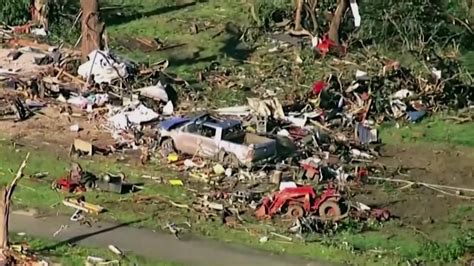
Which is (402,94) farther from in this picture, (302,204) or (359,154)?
(302,204)

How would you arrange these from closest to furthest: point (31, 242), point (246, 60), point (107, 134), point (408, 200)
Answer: point (31, 242) → point (408, 200) → point (107, 134) → point (246, 60)

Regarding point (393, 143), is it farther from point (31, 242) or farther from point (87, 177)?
point (31, 242)

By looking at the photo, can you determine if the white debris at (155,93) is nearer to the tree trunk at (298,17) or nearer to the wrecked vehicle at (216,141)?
the wrecked vehicle at (216,141)

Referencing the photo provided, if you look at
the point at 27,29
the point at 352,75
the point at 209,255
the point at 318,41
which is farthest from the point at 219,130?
the point at 27,29

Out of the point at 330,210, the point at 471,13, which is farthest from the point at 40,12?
the point at 330,210

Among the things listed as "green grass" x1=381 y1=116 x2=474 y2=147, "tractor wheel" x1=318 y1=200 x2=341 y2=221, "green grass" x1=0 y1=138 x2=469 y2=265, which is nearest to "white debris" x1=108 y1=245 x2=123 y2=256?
"green grass" x1=0 y1=138 x2=469 y2=265
